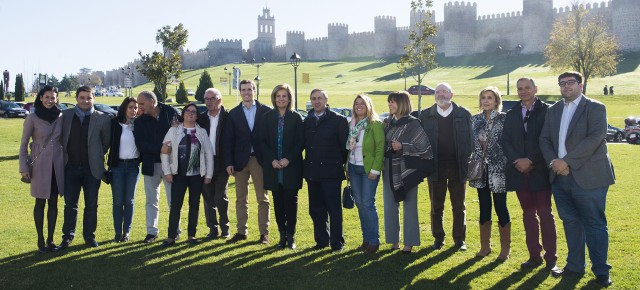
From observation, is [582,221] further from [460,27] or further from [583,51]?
[460,27]

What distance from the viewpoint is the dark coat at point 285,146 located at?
22.2 ft

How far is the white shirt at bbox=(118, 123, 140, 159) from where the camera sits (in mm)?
7012

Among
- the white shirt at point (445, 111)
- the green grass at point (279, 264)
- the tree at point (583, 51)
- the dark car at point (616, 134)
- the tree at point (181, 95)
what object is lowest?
the green grass at point (279, 264)

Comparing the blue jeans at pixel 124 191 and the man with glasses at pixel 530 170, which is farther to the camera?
the blue jeans at pixel 124 191

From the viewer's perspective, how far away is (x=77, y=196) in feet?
22.6

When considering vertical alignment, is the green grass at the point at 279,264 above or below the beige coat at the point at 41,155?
below

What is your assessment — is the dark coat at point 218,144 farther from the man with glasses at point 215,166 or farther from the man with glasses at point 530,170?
the man with glasses at point 530,170

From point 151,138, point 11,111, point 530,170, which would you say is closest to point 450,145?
point 530,170

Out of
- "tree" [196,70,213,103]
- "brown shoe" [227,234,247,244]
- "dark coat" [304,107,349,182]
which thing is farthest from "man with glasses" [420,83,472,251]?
"tree" [196,70,213,103]

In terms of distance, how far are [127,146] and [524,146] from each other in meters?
4.32

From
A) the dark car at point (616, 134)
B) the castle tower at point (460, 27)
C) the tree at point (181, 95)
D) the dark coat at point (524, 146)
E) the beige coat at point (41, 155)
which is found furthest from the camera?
the castle tower at point (460, 27)

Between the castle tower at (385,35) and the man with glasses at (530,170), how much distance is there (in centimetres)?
9134

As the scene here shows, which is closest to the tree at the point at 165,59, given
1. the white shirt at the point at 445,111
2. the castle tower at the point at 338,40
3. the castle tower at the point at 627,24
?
the white shirt at the point at 445,111

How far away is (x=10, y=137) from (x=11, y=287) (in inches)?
810
